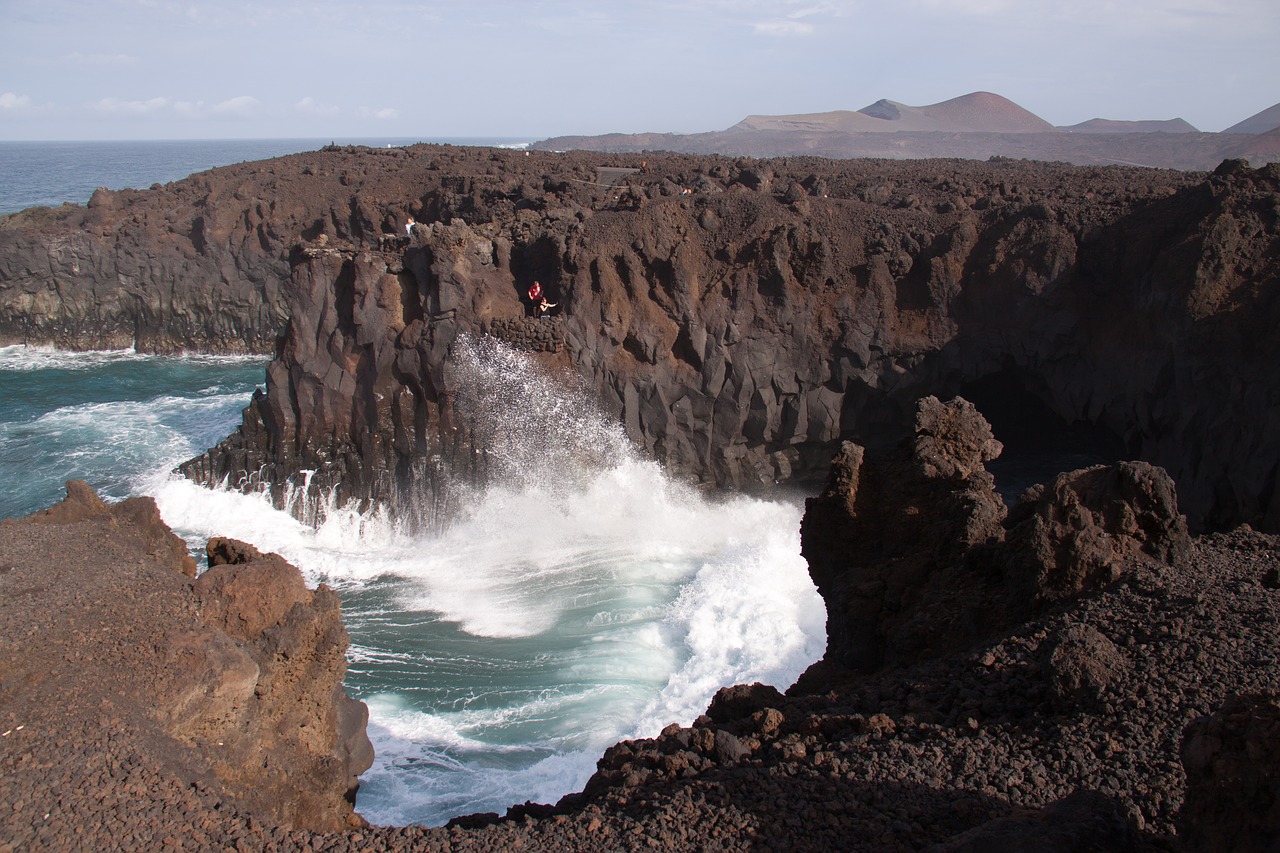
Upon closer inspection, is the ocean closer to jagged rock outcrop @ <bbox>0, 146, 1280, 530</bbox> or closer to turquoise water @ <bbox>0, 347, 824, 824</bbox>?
turquoise water @ <bbox>0, 347, 824, 824</bbox>

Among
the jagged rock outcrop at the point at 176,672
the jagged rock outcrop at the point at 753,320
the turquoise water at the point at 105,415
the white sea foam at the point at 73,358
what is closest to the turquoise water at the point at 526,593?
the turquoise water at the point at 105,415

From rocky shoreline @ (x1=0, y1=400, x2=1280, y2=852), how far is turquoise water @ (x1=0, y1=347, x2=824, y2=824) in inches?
133

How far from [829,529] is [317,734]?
6271 mm

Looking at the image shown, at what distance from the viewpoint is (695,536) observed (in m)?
20.2

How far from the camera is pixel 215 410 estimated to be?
30.6 m

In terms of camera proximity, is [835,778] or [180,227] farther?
[180,227]

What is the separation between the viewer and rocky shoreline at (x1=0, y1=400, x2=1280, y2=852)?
20.9 feet

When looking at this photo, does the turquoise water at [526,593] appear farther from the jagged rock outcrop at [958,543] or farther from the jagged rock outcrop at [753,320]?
the jagged rock outcrop at [958,543]

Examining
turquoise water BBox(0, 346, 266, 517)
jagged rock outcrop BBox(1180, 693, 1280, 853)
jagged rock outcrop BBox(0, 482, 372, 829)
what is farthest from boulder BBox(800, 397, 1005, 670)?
turquoise water BBox(0, 346, 266, 517)

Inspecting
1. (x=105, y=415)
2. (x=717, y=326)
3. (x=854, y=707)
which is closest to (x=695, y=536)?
(x=717, y=326)

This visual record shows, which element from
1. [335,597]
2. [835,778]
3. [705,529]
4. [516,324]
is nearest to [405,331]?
[516,324]

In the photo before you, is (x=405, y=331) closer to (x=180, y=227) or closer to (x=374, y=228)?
(x=374, y=228)

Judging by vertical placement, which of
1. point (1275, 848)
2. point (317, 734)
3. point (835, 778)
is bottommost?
point (317, 734)

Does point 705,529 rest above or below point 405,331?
below
